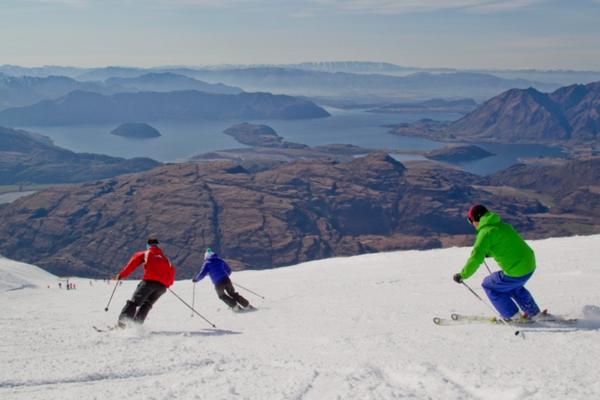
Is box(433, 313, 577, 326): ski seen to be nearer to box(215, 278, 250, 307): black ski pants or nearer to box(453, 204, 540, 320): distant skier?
box(453, 204, 540, 320): distant skier

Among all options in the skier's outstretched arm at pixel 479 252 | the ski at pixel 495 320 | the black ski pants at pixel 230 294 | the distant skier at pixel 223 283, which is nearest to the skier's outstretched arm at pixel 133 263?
the distant skier at pixel 223 283

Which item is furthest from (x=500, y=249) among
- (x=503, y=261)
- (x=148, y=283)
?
(x=148, y=283)

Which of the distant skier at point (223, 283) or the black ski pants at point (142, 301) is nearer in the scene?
the black ski pants at point (142, 301)

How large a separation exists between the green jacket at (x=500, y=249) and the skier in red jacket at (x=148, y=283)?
16.7ft

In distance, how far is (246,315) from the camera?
11.3m

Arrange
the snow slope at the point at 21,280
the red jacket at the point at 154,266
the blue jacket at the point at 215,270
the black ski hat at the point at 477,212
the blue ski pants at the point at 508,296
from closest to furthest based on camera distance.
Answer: the black ski hat at the point at 477,212 → the blue ski pants at the point at 508,296 → the red jacket at the point at 154,266 → the blue jacket at the point at 215,270 → the snow slope at the point at 21,280

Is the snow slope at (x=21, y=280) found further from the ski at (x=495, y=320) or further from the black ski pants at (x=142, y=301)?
the ski at (x=495, y=320)

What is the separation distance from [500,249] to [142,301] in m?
5.98

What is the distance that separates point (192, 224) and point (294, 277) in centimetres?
18568

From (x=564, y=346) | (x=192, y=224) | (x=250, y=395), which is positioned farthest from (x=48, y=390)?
(x=192, y=224)

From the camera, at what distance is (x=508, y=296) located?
8445 mm

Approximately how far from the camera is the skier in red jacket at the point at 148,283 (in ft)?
31.7

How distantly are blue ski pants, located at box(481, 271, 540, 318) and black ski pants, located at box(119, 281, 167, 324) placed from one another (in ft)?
18.2

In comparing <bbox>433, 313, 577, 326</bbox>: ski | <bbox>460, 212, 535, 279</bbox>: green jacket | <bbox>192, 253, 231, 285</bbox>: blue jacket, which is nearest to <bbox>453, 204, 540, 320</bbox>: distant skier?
<bbox>460, 212, 535, 279</bbox>: green jacket
